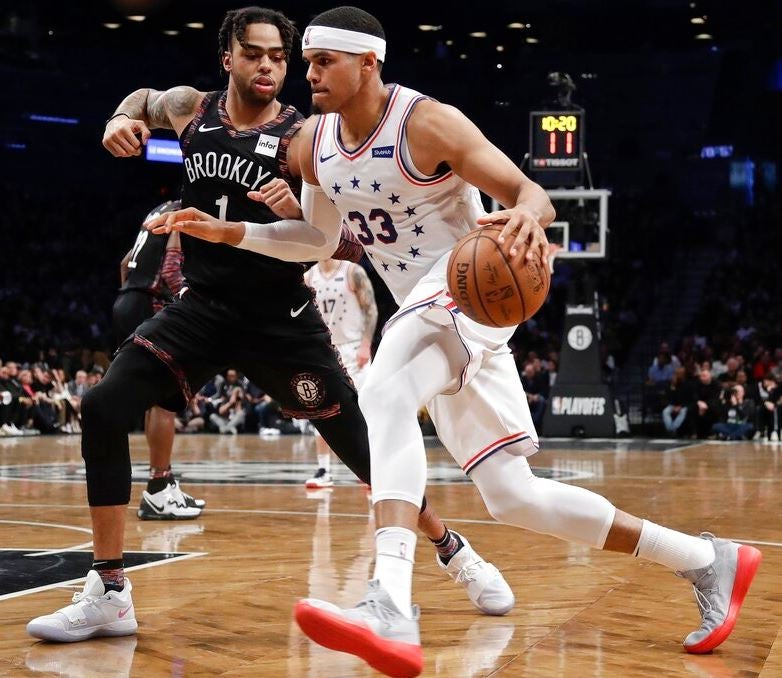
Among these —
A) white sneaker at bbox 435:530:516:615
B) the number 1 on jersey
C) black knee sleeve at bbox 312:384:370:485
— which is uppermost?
the number 1 on jersey

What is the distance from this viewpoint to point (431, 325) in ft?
11.5

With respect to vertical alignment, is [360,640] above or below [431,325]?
below

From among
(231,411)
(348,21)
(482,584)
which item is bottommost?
(231,411)

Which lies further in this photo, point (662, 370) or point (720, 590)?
point (662, 370)

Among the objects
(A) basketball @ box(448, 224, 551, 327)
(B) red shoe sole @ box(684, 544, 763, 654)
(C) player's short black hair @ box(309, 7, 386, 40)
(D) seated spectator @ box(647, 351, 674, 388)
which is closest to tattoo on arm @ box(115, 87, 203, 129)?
(C) player's short black hair @ box(309, 7, 386, 40)

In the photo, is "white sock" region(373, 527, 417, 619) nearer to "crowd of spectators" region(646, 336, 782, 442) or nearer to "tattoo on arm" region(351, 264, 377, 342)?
"tattoo on arm" region(351, 264, 377, 342)

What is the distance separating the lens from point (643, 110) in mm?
28750

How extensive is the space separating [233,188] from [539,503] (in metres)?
1.72

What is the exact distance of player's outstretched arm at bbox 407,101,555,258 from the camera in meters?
3.22

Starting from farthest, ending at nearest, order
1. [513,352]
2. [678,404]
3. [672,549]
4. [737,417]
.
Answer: [513,352]
[678,404]
[737,417]
[672,549]

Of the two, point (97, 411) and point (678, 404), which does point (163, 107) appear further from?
point (678, 404)

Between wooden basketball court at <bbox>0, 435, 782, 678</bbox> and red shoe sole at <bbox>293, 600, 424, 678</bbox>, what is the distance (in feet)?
1.12

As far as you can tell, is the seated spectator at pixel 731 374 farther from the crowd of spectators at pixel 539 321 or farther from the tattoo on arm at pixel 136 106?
the tattoo on arm at pixel 136 106

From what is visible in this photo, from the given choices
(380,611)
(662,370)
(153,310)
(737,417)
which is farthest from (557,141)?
(380,611)
